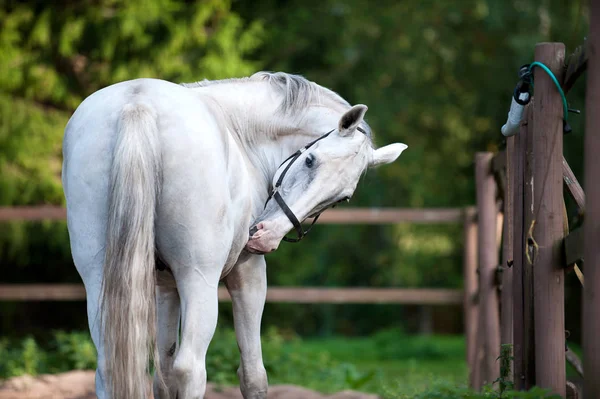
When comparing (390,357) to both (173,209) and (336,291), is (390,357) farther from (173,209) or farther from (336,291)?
(173,209)

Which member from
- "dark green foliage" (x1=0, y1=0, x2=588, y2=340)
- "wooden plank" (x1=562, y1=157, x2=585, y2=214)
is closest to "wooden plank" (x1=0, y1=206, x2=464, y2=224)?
"dark green foliage" (x1=0, y1=0, x2=588, y2=340)

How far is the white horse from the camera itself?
254 centimetres

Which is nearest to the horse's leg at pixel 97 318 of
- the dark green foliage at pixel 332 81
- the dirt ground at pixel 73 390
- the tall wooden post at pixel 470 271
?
the dirt ground at pixel 73 390

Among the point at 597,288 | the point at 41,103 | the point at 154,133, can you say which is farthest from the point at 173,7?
the point at 597,288

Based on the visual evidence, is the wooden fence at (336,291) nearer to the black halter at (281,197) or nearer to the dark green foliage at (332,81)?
the dark green foliage at (332,81)

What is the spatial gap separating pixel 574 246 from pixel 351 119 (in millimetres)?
1108

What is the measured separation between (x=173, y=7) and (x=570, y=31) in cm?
522

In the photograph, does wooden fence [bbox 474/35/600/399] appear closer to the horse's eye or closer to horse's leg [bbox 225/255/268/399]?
the horse's eye

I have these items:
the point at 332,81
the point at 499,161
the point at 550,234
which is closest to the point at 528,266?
the point at 550,234

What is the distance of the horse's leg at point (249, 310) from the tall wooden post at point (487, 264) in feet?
5.90

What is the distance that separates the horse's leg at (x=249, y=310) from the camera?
3293mm

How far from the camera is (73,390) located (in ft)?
16.2

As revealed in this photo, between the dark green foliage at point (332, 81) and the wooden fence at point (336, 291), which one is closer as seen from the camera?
the wooden fence at point (336, 291)

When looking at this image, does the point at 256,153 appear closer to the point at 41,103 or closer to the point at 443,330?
the point at 41,103
